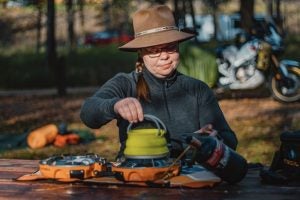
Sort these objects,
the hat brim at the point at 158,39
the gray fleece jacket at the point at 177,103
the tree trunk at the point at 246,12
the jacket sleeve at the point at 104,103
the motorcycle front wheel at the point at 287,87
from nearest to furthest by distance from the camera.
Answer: the jacket sleeve at the point at 104,103
the hat brim at the point at 158,39
the gray fleece jacket at the point at 177,103
the motorcycle front wheel at the point at 287,87
the tree trunk at the point at 246,12

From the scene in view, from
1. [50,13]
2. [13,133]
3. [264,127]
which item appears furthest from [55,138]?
[50,13]

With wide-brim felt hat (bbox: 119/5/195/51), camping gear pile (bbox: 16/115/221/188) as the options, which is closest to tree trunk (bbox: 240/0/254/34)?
wide-brim felt hat (bbox: 119/5/195/51)

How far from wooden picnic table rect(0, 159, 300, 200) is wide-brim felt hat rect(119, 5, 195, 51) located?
62cm

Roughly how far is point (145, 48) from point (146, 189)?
0.72 meters

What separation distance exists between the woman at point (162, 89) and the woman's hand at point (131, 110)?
0.33 metres

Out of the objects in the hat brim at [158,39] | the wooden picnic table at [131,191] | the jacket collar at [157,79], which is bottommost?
the wooden picnic table at [131,191]

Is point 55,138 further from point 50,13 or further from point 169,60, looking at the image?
point 50,13

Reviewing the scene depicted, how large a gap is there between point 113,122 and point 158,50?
718 centimetres

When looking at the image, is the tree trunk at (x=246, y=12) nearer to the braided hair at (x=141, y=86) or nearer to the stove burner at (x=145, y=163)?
the braided hair at (x=141, y=86)

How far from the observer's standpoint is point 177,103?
310 centimetres

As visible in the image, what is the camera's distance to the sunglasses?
294 centimetres

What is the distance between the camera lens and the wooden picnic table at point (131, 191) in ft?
7.73

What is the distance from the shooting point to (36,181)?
2.64 m

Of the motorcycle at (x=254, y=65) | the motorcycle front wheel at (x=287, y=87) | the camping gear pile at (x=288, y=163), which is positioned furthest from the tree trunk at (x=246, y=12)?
the camping gear pile at (x=288, y=163)
